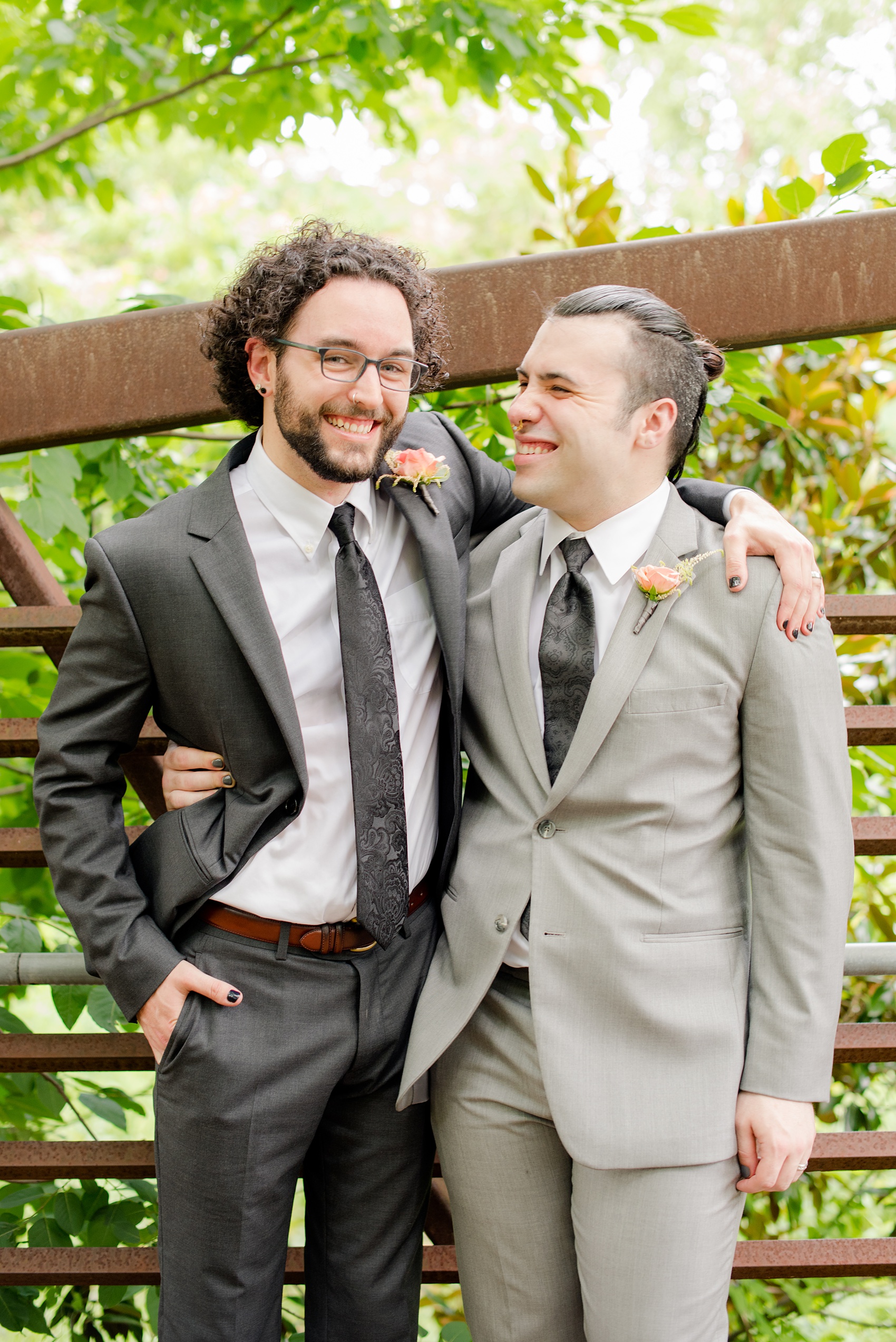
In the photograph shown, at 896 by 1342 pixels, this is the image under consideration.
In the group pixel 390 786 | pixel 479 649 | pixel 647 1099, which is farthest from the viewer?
pixel 479 649

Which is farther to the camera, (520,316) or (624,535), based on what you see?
(520,316)

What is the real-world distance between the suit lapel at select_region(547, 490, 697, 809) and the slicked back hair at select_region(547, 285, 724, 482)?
0.32 meters

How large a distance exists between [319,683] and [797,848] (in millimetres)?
768

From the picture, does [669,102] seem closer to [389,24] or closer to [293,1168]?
[389,24]

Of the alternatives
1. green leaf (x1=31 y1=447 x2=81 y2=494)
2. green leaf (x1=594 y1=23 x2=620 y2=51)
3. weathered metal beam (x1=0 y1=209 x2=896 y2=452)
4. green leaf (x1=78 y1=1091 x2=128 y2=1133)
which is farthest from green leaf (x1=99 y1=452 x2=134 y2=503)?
green leaf (x1=594 y1=23 x2=620 y2=51)

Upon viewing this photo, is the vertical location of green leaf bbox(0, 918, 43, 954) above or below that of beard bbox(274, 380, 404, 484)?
below

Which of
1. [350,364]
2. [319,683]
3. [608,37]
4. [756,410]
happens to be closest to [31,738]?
[319,683]

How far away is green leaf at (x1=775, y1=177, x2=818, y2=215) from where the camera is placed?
85.8 inches

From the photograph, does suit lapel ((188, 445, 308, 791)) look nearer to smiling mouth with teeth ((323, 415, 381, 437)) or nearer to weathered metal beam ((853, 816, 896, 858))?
smiling mouth with teeth ((323, 415, 381, 437))

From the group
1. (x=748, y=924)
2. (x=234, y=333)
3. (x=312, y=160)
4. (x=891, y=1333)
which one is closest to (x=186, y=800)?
(x=234, y=333)

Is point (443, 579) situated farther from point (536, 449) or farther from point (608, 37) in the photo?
point (608, 37)

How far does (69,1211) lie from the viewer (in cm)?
241

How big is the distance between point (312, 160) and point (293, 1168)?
48.2 feet

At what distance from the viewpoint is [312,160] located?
14.4 metres
